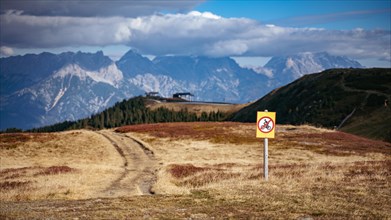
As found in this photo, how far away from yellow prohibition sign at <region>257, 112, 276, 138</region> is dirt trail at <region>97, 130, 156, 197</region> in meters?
7.80

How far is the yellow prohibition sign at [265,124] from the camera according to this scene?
2481 centimetres

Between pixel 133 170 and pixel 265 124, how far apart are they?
60.2 feet

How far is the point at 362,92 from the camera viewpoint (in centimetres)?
18212

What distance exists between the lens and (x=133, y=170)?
129ft

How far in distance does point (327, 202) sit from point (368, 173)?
11598mm

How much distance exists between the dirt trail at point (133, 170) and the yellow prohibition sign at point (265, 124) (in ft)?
25.6

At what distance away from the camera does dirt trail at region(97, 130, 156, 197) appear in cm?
2656

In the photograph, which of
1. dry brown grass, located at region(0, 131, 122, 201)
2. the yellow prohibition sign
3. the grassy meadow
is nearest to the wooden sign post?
the yellow prohibition sign

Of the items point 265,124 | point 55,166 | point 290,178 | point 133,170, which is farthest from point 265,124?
point 55,166

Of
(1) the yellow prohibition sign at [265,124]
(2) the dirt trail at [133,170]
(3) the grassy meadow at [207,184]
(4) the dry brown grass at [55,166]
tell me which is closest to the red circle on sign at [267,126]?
(1) the yellow prohibition sign at [265,124]

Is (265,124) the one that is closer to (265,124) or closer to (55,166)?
(265,124)

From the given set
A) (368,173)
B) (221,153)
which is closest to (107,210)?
(368,173)

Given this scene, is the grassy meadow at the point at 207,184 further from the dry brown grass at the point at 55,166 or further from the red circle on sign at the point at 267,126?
the red circle on sign at the point at 267,126

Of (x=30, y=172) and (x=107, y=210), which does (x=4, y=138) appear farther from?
(x=107, y=210)
